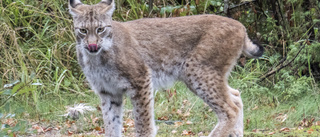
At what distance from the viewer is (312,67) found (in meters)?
8.20

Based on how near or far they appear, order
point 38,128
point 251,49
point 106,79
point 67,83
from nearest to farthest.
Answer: point 106,79, point 251,49, point 38,128, point 67,83

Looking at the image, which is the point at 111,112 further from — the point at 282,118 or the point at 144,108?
the point at 282,118

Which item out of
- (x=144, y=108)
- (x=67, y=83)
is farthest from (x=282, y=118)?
(x=67, y=83)

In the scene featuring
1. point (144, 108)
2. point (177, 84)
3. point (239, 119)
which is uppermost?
point (144, 108)

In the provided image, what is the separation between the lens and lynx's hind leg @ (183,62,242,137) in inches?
213

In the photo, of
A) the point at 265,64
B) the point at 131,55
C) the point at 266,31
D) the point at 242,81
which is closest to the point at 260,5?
the point at 266,31

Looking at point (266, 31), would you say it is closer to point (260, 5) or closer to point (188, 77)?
point (260, 5)

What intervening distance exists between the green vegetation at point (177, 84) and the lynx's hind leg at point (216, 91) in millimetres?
929

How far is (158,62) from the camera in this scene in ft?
18.4

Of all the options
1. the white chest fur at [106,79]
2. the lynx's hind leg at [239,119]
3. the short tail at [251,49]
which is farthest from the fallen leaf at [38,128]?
the short tail at [251,49]

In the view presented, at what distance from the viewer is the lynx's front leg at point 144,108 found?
17.3 ft

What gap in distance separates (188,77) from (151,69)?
1.40 feet

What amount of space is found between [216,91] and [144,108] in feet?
2.75

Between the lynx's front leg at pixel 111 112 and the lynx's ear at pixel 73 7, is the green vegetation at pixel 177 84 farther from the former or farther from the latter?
the lynx's ear at pixel 73 7
